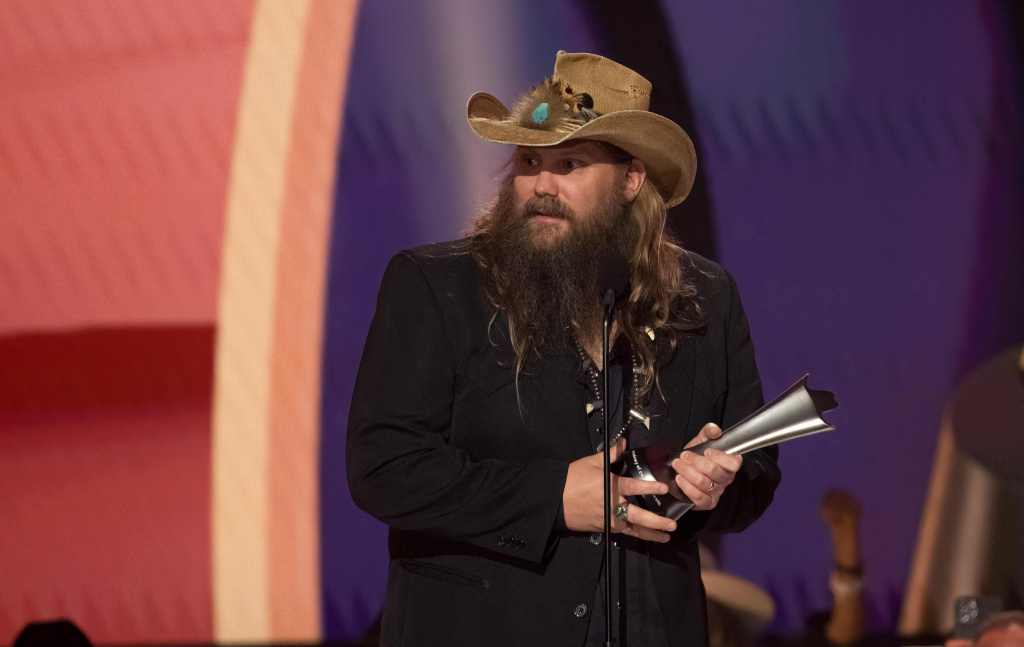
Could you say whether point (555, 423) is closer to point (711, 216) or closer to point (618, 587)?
point (618, 587)

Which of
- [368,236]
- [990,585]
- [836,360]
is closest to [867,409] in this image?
[836,360]

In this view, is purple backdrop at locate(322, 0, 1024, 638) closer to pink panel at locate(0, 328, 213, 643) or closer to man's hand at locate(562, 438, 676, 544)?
pink panel at locate(0, 328, 213, 643)

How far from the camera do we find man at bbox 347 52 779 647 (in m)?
2.31

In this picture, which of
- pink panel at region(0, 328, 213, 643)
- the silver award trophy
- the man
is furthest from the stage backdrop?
the silver award trophy

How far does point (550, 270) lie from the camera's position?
2.51 m

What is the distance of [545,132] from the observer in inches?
98.7

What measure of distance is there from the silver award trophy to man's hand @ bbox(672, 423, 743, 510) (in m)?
0.01

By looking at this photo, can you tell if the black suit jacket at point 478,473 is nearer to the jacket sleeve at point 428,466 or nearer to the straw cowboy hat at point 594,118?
the jacket sleeve at point 428,466

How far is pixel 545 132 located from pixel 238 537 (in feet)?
7.45

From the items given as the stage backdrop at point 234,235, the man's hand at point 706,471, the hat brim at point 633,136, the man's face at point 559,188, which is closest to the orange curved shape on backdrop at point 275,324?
the stage backdrop at point 234,235

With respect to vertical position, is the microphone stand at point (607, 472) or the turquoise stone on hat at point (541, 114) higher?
the turquoise stone on hat at point (541, 114)

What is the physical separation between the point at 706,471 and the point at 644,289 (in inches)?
18.7

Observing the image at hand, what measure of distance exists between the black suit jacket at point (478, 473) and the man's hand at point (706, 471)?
0.20 metres

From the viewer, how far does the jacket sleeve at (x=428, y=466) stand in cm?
230
